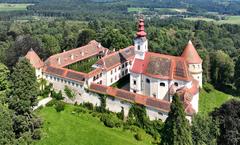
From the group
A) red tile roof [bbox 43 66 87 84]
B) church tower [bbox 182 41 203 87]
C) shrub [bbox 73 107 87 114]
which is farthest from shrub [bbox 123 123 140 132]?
church tower [bbox 182 41 203 87]

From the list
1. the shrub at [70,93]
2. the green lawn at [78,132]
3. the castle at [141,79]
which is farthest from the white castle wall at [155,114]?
the shrub at [70,93]

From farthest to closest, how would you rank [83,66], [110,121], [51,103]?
[83,66]
[51,103]
[110,121]

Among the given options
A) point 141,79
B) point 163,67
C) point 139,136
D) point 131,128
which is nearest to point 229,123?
point 139,136

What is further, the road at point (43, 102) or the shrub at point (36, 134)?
the road at point (43, 102)

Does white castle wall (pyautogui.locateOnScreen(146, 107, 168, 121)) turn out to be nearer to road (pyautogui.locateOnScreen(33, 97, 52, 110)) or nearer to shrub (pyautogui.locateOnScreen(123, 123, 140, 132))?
shrub (pyautogui.locateOnScreen(123, 123, 140, 132))

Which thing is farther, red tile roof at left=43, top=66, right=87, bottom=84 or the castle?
red tile roof at left=43, top=66, right=87, bottom=84

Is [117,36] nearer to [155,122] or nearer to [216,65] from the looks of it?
[216,65]

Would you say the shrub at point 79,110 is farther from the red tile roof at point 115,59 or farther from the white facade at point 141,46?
the white facade at point 141,46

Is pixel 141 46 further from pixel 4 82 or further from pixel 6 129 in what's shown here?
pixel 6 129
